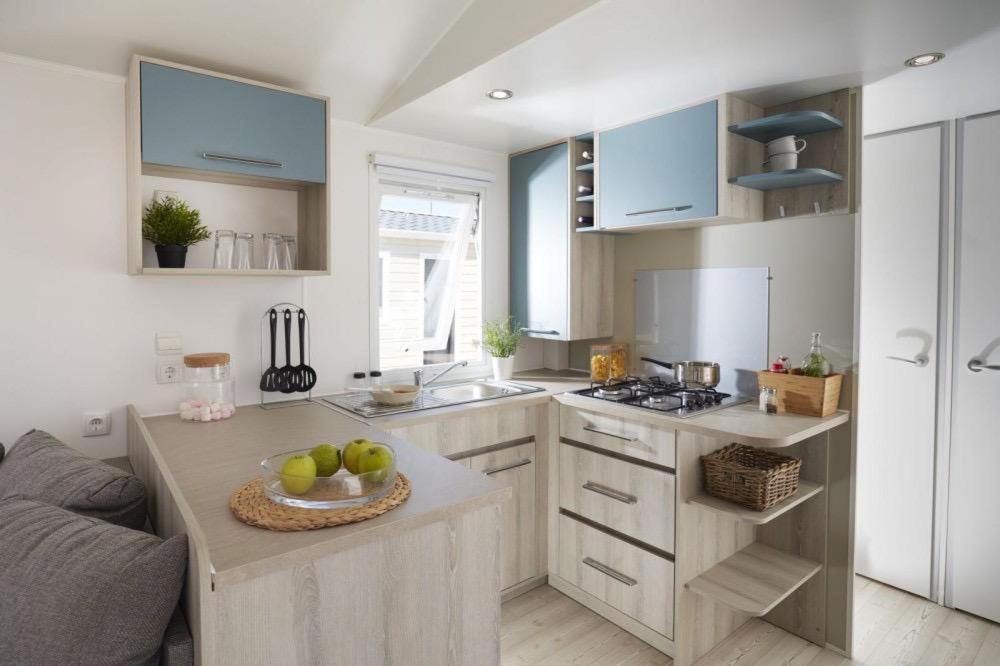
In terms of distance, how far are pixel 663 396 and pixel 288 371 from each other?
162 centimetres

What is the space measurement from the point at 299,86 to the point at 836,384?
2.41 m

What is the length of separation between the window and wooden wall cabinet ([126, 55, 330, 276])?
522 mm

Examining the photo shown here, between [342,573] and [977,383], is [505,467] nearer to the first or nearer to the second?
[342,573]

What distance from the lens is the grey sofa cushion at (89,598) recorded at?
116 centimetres

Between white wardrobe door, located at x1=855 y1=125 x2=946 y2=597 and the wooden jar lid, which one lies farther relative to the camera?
white wardrobe door, located at x1=855 y1=125 x2=946 y2=597

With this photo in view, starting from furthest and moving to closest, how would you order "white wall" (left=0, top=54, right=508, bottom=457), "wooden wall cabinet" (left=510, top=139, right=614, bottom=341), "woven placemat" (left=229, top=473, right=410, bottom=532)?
"wooden wall cabinet" (left=510, top=139, right=614, bottom=341), "white wall" (left=0, top=54, right=508, bottom=457), "woven placemat" (left=229, top=473, right=410, bottom=532)

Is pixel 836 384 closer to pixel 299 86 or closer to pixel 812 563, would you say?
pixel 812 563

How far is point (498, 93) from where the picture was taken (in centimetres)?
239

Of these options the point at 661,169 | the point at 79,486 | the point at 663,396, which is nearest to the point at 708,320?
the point at 663,396

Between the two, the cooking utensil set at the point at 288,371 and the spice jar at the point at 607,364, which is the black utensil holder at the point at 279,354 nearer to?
the cooking utensil set at the point at 288,371

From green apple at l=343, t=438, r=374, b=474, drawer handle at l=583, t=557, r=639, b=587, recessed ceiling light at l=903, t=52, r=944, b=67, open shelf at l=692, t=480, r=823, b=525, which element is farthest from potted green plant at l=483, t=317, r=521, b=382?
recessed ceiling light at l=903, t=52, r=944, b=67

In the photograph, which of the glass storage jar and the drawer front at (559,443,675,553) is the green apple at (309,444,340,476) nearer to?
the glass storage jar

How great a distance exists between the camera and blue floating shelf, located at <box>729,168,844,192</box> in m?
2.27

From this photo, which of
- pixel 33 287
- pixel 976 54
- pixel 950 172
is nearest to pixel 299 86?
pixel 33 287
